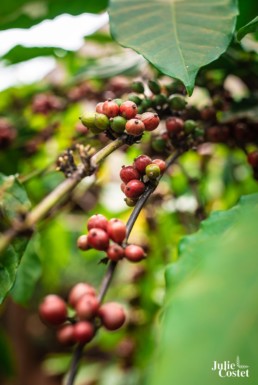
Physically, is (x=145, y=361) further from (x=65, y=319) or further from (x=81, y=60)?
(x=65, y=319)

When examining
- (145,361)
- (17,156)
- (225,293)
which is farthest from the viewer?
(145,361)

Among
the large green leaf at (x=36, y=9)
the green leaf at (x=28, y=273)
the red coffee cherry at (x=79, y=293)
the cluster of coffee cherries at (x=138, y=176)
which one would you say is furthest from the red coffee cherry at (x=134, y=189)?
the large green leaf at (x=36, y=9)

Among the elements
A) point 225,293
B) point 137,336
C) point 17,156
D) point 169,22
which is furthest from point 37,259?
point 137,336

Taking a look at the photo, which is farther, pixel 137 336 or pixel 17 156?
pixel 137 336

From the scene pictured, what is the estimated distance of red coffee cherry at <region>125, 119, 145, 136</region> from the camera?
577 mm

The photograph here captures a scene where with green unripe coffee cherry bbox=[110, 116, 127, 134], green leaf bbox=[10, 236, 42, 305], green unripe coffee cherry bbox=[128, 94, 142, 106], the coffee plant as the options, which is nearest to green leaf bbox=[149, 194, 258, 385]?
the coffee plant

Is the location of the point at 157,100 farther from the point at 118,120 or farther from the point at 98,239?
the point at 98,239

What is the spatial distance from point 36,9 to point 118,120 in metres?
0.73

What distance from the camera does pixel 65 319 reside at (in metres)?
0.53

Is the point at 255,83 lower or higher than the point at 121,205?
higher

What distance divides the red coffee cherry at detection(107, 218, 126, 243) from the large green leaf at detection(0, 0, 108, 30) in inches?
30.7

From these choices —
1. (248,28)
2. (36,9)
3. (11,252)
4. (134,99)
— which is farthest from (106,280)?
(36,9)

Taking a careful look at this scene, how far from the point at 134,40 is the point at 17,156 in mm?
705

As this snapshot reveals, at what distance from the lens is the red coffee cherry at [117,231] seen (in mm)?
555
